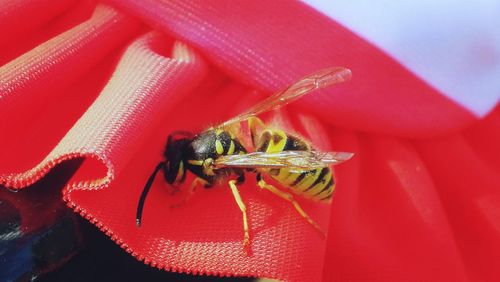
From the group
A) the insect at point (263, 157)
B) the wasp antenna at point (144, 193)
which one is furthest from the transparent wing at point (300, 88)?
the wasp antenna at point (144, 193)

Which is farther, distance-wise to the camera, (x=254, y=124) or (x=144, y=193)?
(x=254, y=124)

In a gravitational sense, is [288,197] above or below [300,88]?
below

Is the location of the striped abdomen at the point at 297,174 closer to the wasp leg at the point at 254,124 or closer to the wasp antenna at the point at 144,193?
the wasp leg at the point at 254,124

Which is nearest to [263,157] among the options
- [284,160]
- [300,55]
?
[284,160]

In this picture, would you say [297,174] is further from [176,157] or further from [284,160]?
[176,157]

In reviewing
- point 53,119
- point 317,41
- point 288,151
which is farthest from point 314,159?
point 53,119

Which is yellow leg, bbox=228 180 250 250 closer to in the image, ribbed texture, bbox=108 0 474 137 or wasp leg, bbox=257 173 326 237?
wasp leg, bbox=257 173 326 237

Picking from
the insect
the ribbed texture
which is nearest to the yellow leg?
the insect
